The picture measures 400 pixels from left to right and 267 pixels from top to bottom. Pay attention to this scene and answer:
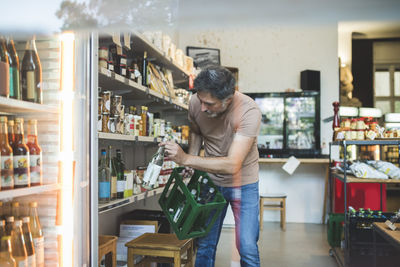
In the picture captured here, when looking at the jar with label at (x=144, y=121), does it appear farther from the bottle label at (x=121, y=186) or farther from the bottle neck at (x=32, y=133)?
the bottle neck at (x=32, y=133)

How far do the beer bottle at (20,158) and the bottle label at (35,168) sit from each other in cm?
3

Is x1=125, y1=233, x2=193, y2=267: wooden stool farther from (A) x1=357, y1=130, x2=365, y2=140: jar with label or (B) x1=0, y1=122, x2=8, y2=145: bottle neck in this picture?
(A) x1=357, y1=130, x2=365, y2=140: jar with label

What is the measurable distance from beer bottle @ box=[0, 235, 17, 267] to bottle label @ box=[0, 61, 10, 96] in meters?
0.58

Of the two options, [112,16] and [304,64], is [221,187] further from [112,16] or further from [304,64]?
[304,64]

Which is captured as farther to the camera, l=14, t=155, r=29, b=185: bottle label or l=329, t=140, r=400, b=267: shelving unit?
l=329, t=140, r=400, b=267: shelving unit

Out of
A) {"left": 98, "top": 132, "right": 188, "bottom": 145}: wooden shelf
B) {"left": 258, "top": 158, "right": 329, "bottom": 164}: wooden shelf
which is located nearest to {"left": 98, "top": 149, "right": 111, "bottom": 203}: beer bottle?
{"left": 98, "top": 132, "right": 188, "bottom": 145}: wooden shelf

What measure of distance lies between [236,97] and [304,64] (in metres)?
4.25

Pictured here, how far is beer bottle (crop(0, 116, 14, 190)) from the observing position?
1.46 m

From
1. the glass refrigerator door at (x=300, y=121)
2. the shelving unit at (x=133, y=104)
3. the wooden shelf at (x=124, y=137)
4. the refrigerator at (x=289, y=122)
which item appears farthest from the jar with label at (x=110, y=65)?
the glass refrigerator door at (x=300, y=121)

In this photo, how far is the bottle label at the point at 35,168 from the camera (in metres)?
1.62

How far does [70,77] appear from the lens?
5.29 feet

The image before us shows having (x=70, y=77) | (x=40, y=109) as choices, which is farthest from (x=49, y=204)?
(x=70, y=77)

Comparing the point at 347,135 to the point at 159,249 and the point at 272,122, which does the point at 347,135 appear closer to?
the point at 159,249

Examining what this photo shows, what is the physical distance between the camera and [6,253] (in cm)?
156
